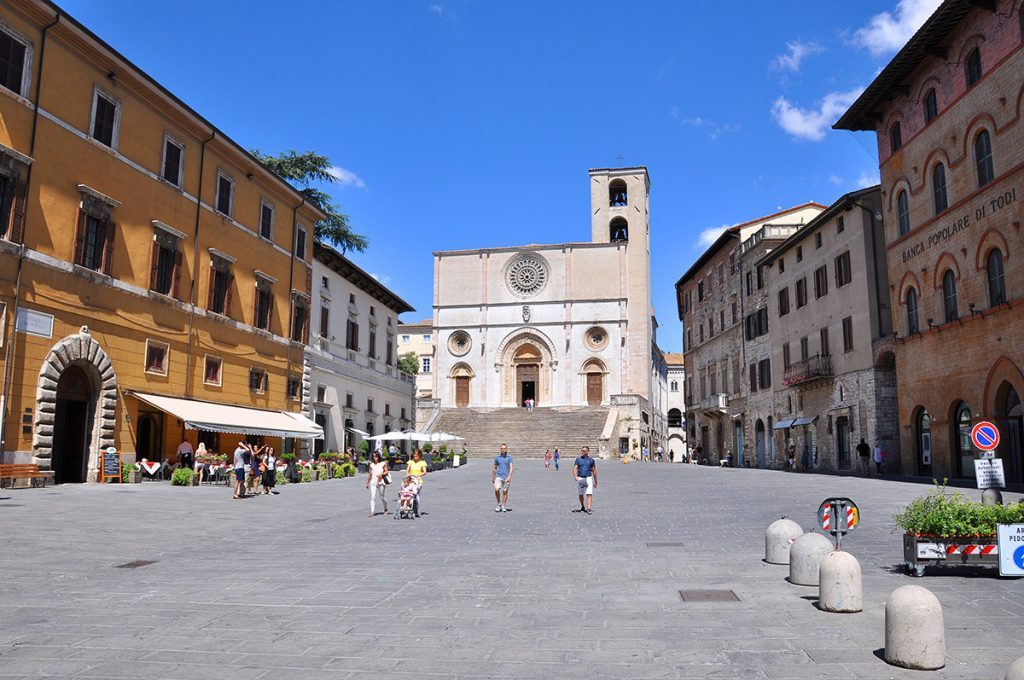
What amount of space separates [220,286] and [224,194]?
324 cm

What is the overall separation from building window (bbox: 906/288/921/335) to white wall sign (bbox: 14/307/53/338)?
2689cm

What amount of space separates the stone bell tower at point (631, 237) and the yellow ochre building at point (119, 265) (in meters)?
35.8

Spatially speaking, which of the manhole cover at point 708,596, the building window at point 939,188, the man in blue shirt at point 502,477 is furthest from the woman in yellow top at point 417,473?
the building window at point 939,188

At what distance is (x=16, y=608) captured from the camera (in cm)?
704

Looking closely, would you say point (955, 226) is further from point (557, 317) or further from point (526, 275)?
point (526, 275)

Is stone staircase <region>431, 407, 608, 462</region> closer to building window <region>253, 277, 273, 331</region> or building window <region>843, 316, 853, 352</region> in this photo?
building window <region>843, 316, 853, 352</region>

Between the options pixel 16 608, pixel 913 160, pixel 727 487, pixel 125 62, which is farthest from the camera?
pixel 913 160

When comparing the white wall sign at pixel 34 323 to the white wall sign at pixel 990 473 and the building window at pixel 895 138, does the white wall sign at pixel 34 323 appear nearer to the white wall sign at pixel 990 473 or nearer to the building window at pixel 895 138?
the white wall sign at pixel 990 473

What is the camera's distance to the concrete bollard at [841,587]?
696cm

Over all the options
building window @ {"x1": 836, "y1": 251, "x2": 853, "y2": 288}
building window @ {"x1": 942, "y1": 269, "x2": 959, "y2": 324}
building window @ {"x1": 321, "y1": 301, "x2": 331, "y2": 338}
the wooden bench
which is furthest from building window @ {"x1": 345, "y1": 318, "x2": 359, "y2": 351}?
building window @ {"x1": 942, "y1": 269, "x2": 959, "y2": 324}

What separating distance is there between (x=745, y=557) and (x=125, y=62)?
68.0 ft

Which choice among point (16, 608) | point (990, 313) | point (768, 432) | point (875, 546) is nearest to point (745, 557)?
point (875, 546)

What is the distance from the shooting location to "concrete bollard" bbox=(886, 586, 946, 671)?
523 centimetres

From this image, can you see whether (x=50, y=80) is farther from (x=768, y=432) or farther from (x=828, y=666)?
(x=768, y=432)
